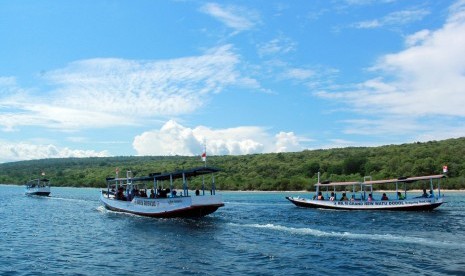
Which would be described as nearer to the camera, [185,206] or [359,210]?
[185,206]

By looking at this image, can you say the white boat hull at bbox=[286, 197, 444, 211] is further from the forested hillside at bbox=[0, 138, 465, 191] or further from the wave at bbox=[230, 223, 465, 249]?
the forested hillside at bbox=[0, 138, 465, 191]

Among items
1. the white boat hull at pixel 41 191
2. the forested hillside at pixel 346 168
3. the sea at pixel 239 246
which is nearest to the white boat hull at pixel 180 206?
the sea at pixel 239 246

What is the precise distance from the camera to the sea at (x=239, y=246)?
24781 millimetres

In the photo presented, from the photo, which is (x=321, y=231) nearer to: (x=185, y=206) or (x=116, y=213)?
(x=185, y=206)

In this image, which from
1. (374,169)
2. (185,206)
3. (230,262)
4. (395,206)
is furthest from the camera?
(374,169)

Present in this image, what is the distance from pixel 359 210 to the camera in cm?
5872

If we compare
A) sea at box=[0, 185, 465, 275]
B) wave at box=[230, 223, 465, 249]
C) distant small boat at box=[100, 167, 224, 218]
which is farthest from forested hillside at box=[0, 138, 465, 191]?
wave at box=[230, 223, 465, 249]

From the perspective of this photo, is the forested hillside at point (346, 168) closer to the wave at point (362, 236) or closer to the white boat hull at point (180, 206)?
the white boat hull at point (180, 206)

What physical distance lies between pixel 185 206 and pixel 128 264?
1996cm

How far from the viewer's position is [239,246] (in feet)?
103

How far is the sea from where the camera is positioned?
81.3 ft

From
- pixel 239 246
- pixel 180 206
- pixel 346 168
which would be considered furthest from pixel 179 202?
pixel 346 168

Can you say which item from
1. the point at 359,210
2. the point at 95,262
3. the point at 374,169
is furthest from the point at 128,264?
the point at 374,169

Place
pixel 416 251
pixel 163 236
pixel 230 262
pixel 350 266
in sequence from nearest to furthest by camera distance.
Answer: pixel 350 266 → pixel 230 262 → pixel 416 251 → pixel 163 236
